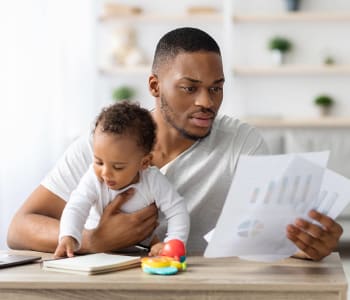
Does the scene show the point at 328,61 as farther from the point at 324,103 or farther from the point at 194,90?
the point at 194,90

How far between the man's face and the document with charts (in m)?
0.45

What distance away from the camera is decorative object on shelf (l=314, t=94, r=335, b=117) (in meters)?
5.61

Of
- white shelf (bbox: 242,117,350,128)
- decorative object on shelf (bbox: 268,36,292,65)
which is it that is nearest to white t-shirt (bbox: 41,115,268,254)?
white shelf (bbox: 242,117,350,128)

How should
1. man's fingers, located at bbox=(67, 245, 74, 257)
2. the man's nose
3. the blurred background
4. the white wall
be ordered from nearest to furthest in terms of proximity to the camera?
man's fingers, located at bbox=(67, 245, 74, 257), the man's nose, the blurred background, the white wall

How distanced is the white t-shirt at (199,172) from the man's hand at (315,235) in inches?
17.6

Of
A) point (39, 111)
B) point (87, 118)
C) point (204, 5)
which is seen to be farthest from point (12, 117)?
point (204, 5)

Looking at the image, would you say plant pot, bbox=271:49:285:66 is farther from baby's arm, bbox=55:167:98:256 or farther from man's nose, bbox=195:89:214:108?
baby's arm, bbox=55:167:98:256

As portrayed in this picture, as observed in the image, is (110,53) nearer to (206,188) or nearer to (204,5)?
(204,5)

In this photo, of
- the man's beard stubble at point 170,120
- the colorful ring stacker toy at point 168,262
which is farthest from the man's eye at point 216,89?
the colorful ring stacker toy at point 168,262

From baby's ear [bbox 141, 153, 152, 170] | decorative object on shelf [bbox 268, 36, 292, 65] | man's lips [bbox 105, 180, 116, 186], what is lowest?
man's lips [bbox 105, 180, 116, 186]

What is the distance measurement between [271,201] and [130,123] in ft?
1.33

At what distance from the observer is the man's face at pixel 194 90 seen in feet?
6.30

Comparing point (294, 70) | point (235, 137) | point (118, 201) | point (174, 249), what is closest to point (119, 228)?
point (118, 201)

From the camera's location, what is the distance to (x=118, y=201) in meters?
1.77
